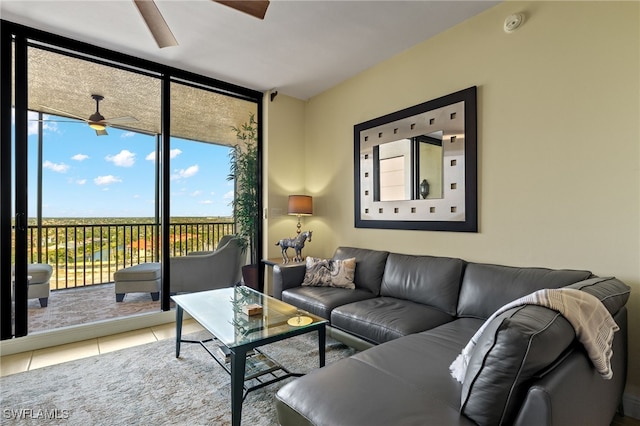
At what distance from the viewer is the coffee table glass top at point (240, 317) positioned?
173cm

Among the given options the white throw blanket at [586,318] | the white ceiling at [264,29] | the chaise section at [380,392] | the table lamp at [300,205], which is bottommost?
the chaise section at [380,392]

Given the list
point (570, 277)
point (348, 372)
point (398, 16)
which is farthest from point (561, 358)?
point (398, 16)

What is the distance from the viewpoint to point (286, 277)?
3057mm

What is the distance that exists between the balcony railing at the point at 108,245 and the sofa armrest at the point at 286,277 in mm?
1295

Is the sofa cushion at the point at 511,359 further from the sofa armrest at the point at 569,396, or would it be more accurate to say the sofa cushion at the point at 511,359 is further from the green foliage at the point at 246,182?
the green foliage at the point at 246,182

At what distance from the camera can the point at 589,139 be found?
1.94 metres

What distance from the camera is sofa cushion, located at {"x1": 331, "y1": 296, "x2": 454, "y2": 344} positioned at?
6.63 feet

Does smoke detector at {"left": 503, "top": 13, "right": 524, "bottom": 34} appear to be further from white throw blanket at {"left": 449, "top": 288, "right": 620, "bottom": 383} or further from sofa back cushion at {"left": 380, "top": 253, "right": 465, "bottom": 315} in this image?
white throw blanket at {"left": 449, "top": 288, "right": 620, "bottom": 383}

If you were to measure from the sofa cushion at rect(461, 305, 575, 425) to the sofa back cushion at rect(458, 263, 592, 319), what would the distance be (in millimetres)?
1047

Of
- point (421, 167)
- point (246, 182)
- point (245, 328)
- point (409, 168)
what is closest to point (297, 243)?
point (246, 182)

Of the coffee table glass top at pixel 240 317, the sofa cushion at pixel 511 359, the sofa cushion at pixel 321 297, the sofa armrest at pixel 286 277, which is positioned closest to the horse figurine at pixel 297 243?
the sofa armrest at pixel 286 277

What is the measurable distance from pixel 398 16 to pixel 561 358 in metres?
2.53

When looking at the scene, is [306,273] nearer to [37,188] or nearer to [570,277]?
[570,277]

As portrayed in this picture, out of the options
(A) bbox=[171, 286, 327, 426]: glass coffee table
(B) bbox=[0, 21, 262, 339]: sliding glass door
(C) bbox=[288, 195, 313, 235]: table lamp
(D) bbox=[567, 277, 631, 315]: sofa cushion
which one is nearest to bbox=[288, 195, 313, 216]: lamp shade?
(C) bbox=[288, 195, 313, 235]: table lamp
